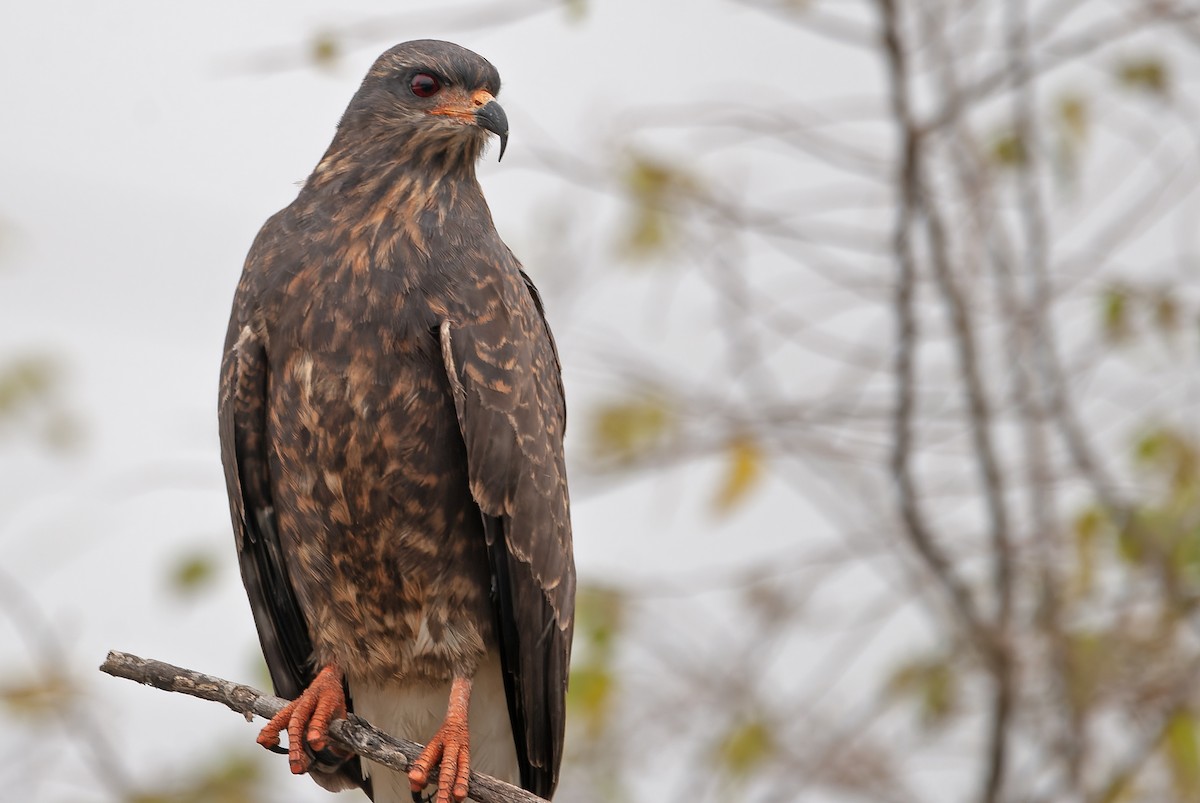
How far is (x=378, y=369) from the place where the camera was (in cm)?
353

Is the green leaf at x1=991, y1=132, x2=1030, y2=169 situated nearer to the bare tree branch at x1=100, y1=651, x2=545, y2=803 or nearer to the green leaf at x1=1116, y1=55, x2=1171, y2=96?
the green leaf at x1=1116, y1=55, x2=1171, y2=96

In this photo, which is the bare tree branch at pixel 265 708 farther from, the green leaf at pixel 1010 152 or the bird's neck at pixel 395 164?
the green leaf at pixel 1010 152

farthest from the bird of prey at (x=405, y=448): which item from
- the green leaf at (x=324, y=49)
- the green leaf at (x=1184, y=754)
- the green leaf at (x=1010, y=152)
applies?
the green leaf at (x=1010, y=152)

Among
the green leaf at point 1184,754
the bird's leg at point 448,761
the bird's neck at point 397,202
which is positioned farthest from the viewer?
the green leaf at point 1184,754

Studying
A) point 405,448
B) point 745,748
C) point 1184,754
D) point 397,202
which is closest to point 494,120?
point 397,202

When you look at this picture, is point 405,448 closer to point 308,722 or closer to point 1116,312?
point 308,722

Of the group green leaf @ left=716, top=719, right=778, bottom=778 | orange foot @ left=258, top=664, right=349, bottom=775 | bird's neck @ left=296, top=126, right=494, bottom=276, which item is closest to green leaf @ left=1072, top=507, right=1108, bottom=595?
green leaf @ left=716, top=719, right=778, bottom=778

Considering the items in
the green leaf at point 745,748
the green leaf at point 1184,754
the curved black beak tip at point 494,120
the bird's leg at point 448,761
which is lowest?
the green leaf at point 745,748

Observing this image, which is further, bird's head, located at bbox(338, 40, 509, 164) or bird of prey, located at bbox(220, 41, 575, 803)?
bird's head, located at bbox(338, 40, 509, 164)

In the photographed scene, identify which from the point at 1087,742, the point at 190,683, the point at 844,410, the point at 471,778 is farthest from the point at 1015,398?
the point at 190,683

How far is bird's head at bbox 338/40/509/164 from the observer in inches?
152

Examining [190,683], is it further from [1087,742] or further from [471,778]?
[1087,742]

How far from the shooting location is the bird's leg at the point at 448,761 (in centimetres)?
353

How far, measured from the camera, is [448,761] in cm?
354
